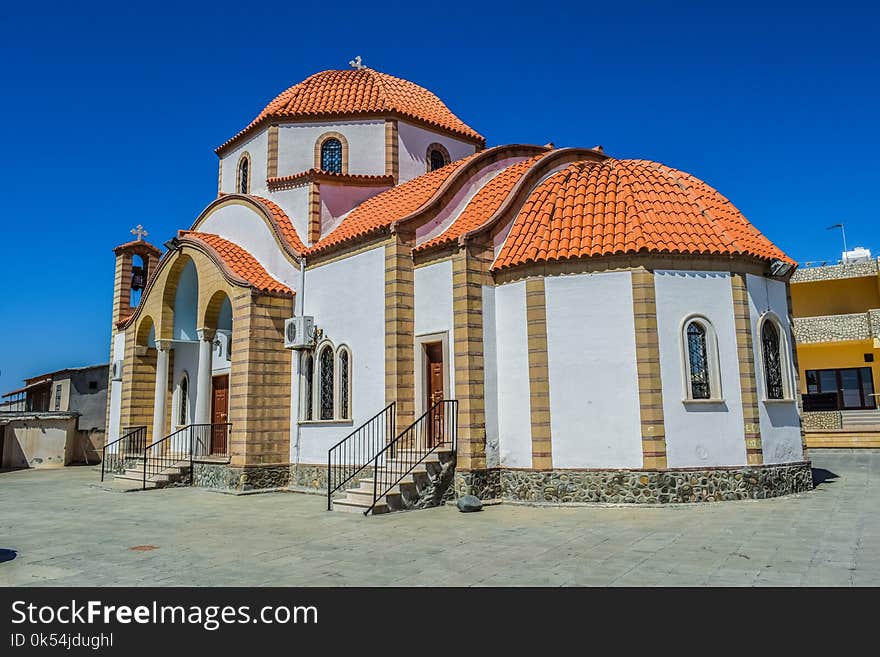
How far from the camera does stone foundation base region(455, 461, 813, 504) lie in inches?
446

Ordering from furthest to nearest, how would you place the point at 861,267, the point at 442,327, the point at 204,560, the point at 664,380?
the point at 861,267 < the point at 442,327 < the point at 664,380 < the point at 204,560

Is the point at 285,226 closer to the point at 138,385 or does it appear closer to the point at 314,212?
the point at 314,212

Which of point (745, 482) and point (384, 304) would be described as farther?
point (384, 304)

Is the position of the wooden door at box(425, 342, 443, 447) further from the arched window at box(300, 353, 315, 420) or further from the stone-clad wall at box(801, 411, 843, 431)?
the stone-clad wall at box(801, 411, 843, 431)

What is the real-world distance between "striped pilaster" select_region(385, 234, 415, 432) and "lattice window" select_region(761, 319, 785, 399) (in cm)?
643

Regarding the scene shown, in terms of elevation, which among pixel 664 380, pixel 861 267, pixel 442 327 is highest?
pixel 861 267

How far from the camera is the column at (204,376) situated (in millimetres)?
16953

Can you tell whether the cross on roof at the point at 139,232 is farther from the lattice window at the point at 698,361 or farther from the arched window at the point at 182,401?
the lattice window at the point at 698,361

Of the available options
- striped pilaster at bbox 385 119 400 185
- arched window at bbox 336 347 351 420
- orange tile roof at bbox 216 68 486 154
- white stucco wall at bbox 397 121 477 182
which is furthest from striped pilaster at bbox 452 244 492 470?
orange tile roof at bbox 216 68 486 154

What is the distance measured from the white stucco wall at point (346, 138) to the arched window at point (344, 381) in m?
5.61
